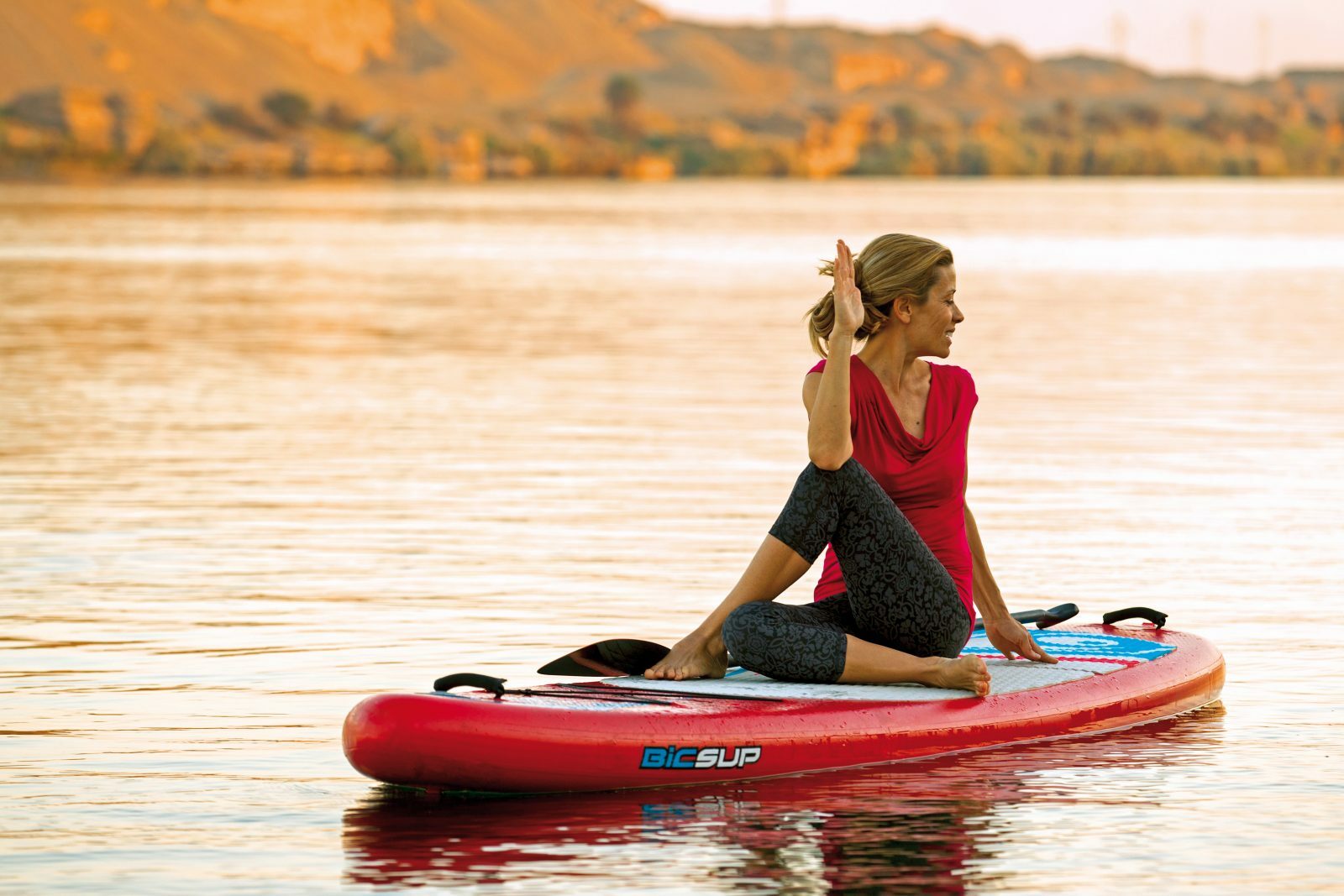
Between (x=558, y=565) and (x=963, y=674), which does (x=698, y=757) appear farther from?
(x=558, y=565)

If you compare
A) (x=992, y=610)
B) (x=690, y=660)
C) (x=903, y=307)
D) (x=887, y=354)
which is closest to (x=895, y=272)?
(x=903, y=307)

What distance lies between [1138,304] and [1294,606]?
28486 millimetres

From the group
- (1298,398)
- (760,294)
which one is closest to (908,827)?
(1298,398)

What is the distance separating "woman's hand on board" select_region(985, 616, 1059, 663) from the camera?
31.4 feet

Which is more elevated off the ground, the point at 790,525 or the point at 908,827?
the point at 790,525

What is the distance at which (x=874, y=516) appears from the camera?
8.77 m

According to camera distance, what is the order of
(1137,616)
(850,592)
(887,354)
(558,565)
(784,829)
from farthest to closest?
(558,565) → (1137,616) → (887,354) → (850,592) → (784,829)

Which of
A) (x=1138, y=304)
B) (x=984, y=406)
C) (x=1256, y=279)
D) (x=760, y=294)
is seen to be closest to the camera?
(x=984, y=406)

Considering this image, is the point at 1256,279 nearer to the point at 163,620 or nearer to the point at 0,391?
the point at 0,391

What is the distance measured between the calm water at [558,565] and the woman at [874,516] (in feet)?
1.51

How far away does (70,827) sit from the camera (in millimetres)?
8109

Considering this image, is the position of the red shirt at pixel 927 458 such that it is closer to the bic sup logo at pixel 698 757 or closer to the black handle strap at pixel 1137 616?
the bic sup logo at pixel 698 757

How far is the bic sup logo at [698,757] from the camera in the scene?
27.5 feet

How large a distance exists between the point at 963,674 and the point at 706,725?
44.5 inches
